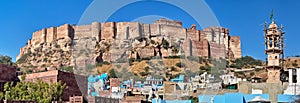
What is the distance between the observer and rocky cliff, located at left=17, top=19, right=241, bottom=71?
186ft

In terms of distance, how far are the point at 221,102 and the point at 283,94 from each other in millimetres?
3088

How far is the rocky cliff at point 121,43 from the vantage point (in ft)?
186

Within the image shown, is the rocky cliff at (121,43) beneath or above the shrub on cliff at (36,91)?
above

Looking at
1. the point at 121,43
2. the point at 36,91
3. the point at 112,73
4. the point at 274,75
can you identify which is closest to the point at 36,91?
the point at 36,91

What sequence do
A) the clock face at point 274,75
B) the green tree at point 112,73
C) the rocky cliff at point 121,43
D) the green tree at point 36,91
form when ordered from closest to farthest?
the green tree at point 36,91
the clock face at point 274,75
the green tree at point 112,73
the rocky cliff at point 121,43

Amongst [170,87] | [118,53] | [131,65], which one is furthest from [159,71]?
[170,87]

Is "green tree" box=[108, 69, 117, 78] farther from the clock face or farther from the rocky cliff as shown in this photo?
the clock face

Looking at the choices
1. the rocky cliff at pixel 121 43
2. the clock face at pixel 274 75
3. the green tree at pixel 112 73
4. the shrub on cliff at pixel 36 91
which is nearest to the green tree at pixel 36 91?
the shrub on cliff at pixel 36 91

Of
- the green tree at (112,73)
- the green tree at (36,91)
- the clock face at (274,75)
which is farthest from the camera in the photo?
the green tree at (112,73)

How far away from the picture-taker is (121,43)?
58.0 meters

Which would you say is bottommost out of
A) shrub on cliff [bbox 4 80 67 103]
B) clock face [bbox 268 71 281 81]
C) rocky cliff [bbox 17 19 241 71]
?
shrub on cliff [bbox 4 80 67 103]

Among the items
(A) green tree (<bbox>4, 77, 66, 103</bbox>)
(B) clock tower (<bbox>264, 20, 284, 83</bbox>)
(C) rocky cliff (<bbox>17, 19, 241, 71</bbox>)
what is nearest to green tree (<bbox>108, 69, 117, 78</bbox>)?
(C) rocky cliff (<bbox>17, 19, 241, 71</bbox>)

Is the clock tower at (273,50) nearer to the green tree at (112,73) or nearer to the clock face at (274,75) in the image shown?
the clock face at (274,75)

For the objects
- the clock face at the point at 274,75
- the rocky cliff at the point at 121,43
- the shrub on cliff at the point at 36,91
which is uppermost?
the rocky cliff at the point at 121,43
